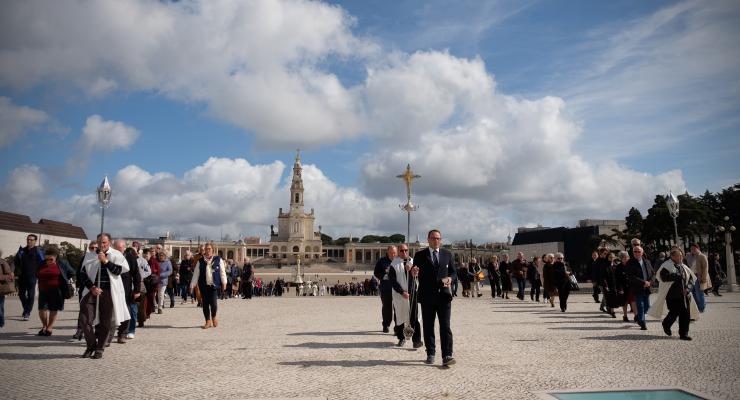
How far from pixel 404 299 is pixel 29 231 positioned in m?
113

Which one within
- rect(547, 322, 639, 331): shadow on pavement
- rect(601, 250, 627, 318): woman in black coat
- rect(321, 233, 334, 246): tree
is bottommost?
rect(547, 322, 639, 331): shadow on pavement

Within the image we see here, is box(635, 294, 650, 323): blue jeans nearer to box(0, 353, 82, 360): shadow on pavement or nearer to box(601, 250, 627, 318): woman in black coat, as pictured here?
box(601, 250, 627, 318): woman in black coat

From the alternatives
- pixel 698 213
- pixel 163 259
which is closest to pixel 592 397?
pixel 163 259

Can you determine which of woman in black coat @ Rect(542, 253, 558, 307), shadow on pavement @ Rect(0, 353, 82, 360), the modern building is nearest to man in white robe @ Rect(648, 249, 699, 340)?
woman in black coat @ Rect(542, 253, 558, 307)

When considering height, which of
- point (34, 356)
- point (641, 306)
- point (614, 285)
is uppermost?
point (614, 285)

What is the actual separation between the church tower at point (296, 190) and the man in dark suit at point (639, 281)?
12822cm

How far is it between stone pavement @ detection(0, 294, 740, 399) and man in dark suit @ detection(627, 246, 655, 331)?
1.67 ft

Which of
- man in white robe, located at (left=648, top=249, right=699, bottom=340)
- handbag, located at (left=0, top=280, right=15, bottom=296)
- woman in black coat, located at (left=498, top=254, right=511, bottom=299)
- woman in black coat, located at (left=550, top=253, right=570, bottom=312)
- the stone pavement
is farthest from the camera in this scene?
woman in black coat, located at (left=498, top=254, right=511, bottom=299)

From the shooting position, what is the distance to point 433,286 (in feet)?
26.7

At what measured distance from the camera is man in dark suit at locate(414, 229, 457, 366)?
26.2ft

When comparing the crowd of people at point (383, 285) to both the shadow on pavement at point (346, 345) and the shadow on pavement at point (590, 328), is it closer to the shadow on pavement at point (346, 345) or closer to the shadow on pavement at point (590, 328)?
the shadow on pavement at point (346, 345)

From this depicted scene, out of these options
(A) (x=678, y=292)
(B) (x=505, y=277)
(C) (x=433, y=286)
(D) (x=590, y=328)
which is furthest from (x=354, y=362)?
(B) (x=505, y=277)

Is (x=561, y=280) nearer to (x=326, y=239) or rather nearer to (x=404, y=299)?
(x=404, y=299)

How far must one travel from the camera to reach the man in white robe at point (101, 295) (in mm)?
8617
